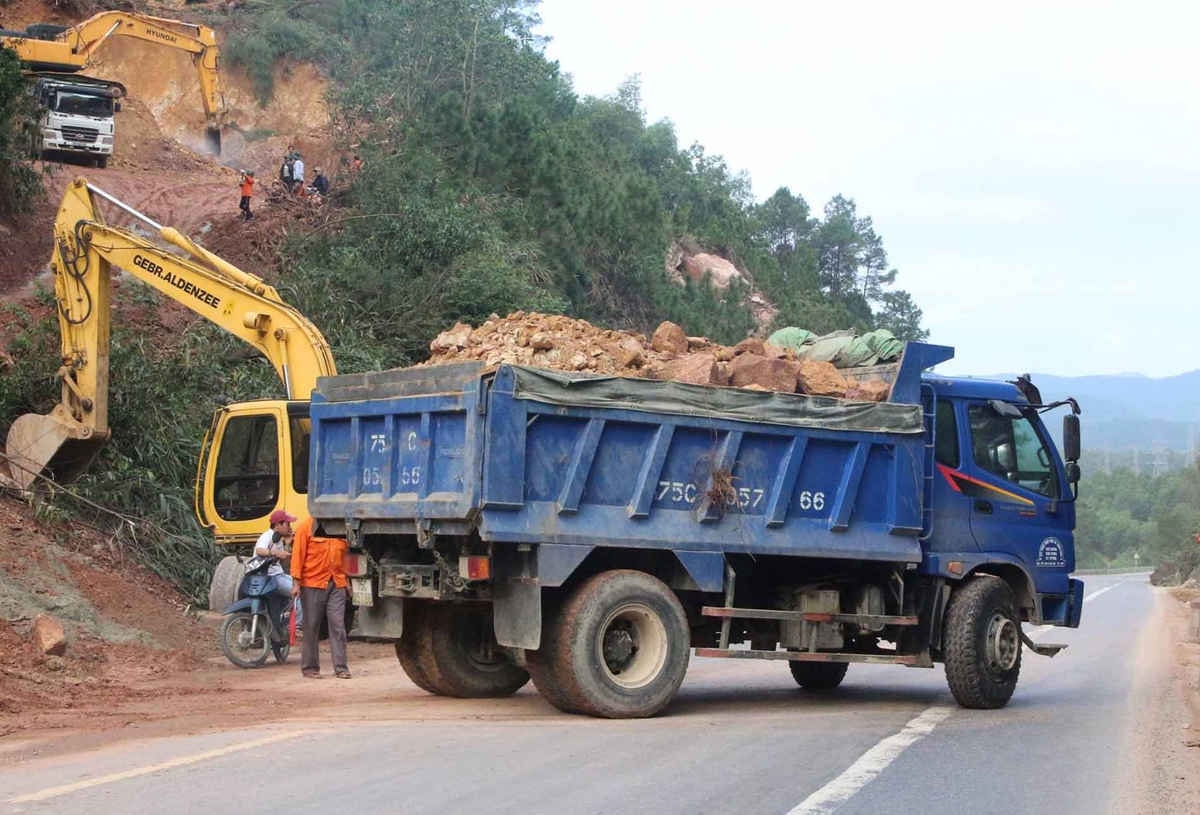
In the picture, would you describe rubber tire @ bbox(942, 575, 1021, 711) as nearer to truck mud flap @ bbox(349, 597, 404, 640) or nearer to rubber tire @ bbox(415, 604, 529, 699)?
rubber tire @ bbox(415, 604, 529, 699)

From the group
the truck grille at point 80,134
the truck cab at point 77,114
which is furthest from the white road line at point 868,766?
the truck grille at point 80,134

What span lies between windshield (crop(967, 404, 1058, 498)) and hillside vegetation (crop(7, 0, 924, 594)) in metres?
9.55

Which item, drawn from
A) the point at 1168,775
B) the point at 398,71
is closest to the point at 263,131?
the point at 398,71

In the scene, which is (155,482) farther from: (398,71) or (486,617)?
(398,71)

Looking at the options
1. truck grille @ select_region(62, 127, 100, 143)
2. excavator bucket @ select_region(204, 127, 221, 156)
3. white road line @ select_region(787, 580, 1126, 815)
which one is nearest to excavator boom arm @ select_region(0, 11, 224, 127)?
truck grille @ select_region(62, 127, 100, 143)

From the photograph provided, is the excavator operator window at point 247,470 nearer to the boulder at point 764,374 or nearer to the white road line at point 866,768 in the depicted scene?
the boulder at point 764,374

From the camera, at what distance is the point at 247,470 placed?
1572 cm

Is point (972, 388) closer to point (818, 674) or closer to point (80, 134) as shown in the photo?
point (818, 674)

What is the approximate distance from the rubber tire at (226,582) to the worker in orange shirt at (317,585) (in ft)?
10.8

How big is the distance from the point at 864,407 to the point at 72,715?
251 inches

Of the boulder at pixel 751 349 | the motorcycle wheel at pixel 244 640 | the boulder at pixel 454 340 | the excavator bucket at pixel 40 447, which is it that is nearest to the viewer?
the boulder at pixel 751 349

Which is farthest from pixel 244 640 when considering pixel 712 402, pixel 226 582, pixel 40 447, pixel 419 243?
pixel 419 243

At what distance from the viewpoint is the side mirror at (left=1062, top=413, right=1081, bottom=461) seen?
41.1ft

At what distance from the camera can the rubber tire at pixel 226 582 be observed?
1644cm
